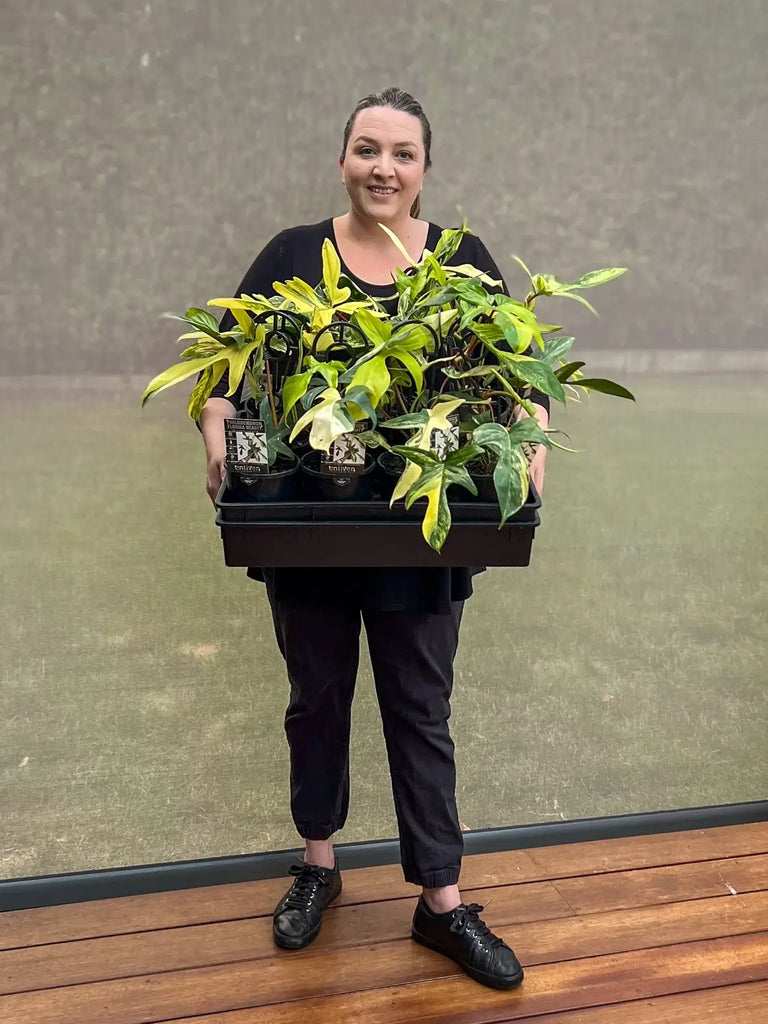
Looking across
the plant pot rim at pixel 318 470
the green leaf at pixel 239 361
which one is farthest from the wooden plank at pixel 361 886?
the green leaf at pixel 239 361

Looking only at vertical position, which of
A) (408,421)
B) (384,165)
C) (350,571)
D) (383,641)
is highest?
(384,165)

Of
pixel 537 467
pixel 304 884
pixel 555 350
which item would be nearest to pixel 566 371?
pixel 555 350

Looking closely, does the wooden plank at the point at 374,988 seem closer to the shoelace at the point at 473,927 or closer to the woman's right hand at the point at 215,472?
the shoelace at the point at 473,927

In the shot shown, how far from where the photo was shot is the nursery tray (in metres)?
1.17

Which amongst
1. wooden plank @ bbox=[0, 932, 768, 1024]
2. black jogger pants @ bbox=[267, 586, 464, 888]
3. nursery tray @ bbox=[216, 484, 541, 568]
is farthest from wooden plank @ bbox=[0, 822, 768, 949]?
nursery tray @ bbox=[216, 484, 541, 568]

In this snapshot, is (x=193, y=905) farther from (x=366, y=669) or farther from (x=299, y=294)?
(x=299, y=294)

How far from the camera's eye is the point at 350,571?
1338mm

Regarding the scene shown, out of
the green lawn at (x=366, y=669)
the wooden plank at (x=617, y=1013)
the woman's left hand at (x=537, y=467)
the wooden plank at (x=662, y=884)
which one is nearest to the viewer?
the woman's left hand at (x=537, y=467)

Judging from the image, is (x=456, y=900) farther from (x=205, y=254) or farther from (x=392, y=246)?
(x=205, y=254)

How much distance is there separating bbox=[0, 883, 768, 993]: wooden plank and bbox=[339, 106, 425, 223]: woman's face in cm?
119

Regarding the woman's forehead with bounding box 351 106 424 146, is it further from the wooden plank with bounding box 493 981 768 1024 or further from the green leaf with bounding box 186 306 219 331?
the wooden plank with bounding box 493 981 768 1024

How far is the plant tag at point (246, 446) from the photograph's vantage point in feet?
3.69

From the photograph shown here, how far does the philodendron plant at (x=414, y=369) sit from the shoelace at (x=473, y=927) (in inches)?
29.4

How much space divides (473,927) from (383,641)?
513 mm
